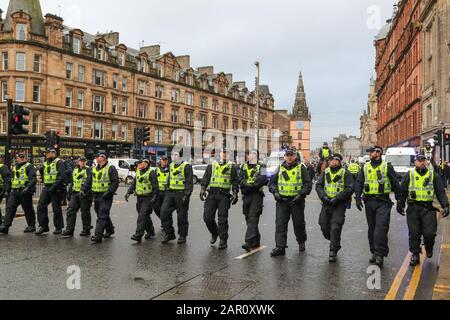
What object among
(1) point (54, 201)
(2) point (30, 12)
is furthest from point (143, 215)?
(2) point (30, 12)

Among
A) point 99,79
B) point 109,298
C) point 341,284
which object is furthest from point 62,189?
point 99,79

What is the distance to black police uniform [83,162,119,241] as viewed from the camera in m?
9.09

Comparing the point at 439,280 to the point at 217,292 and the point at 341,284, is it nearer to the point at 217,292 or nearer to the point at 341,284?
the point at 341,284

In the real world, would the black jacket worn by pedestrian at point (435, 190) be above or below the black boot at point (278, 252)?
above

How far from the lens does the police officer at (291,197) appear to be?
8.09 meters

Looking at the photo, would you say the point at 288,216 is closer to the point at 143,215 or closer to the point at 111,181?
the point at 143,215

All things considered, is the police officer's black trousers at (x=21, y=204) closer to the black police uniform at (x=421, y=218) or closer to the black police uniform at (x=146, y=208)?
the black police uniform at (x=146, y=208)

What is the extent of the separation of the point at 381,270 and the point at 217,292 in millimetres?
2781

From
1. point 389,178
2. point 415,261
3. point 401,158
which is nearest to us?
point 415,261

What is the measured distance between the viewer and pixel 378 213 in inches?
291

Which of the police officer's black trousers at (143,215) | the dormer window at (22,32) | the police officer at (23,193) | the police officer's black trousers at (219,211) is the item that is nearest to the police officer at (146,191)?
the police officer's black trousers at (143,215)

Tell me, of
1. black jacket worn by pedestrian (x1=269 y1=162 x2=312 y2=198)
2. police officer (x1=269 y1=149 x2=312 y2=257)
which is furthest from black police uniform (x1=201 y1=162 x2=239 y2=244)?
police officer (x1=269 y1=149 x2=312 y2=257)

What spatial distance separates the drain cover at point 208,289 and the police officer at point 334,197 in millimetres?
2217

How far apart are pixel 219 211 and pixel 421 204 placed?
366cm
